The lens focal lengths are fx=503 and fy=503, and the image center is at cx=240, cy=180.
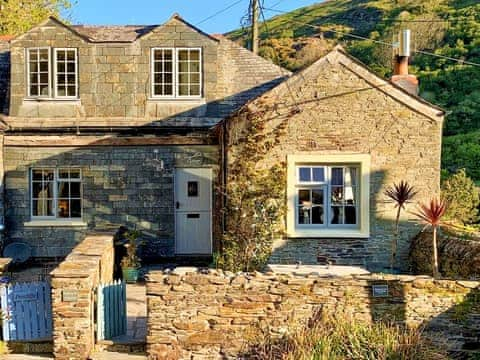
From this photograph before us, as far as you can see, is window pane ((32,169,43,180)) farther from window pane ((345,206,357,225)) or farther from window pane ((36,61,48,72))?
window pane ((345,206,357,225))

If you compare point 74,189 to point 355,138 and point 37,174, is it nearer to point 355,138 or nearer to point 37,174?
point 37,174

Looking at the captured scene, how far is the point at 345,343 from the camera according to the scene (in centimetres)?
723

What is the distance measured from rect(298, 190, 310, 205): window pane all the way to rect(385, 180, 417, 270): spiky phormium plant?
71.3 inches

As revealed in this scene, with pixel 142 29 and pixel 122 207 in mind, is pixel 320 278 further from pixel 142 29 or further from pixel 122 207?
pixel 142 29

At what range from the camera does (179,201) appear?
46.3 feet

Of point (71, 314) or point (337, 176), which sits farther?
point (337, 176)

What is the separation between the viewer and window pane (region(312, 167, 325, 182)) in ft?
39.2

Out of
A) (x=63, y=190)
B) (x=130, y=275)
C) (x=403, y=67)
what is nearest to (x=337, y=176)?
(x=403, y=67)

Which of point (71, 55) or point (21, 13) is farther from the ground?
point (21, 13)

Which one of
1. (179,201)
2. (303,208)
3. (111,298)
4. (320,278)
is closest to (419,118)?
(303,208)

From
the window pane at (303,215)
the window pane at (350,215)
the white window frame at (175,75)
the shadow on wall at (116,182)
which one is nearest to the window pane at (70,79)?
the shadow on wall at (116,182)

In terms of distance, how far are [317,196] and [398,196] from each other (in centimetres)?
189

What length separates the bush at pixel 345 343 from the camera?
7031 millimetres

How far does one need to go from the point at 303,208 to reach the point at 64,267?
19.6 feet
